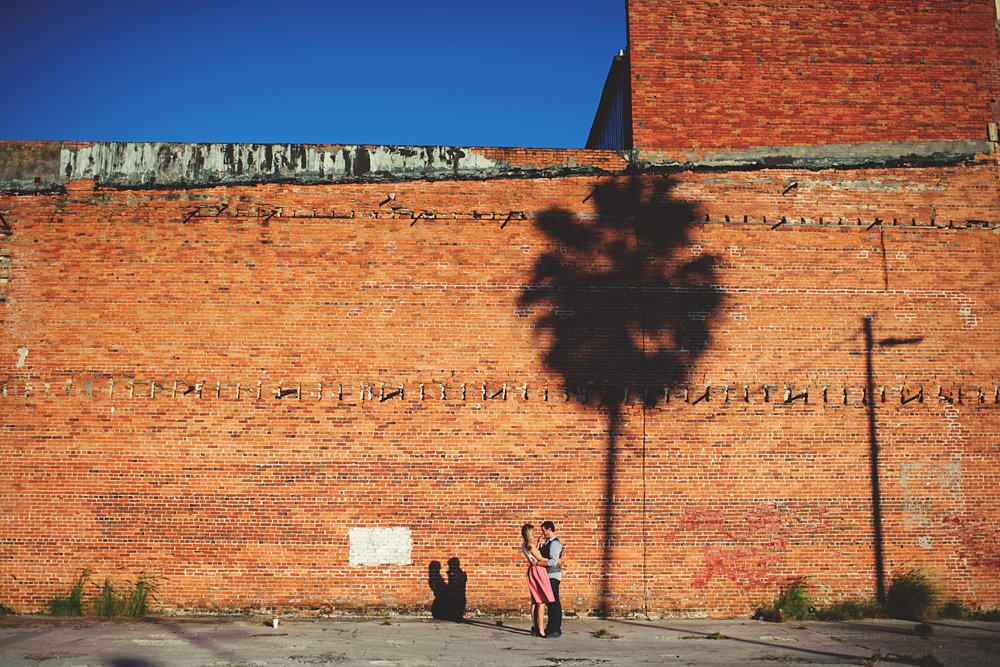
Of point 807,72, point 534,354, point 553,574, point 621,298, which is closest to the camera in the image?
point 553,574

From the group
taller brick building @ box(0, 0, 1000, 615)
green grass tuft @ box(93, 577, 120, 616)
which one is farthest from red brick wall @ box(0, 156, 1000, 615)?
green grass tuft @ box(93, 577, 120, 616)

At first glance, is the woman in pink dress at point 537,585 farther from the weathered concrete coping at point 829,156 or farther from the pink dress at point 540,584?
the weathered concrete coping at point 829,156

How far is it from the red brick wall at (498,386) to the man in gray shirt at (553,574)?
1191 mm

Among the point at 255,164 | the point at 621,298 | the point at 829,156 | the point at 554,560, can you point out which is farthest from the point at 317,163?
the point at 829,156

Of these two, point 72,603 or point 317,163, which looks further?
point 317,163

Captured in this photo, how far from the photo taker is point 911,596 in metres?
10.6

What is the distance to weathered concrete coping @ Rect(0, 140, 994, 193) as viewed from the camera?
11.5m

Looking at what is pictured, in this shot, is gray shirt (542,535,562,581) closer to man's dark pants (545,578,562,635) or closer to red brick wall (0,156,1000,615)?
man's dark pants (545,578,562,635)

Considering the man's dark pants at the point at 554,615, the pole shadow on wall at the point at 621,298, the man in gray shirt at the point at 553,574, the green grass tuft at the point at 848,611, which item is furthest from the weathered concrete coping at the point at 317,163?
the green grass tuft at the point at 848,611

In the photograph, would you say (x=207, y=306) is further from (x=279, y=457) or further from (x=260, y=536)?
(x=260, y=536)

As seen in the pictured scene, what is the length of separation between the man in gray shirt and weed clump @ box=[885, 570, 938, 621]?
5.06m

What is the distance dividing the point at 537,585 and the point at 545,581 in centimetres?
12

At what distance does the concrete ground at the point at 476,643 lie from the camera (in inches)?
312

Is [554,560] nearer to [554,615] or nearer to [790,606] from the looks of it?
[554,615]
